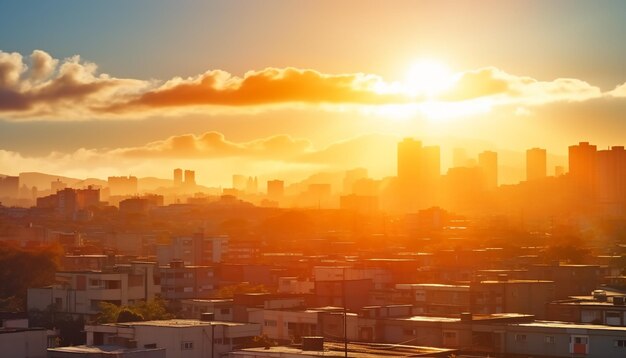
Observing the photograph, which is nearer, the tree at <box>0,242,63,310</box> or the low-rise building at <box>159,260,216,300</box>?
the low-rise building at <box>159,260,216,300</box>

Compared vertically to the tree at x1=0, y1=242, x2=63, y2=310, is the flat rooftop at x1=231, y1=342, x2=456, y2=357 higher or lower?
lower

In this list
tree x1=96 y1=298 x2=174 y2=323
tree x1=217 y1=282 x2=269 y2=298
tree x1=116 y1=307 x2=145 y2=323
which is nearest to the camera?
tree x1=116 y1=307 x2=145 y2=323

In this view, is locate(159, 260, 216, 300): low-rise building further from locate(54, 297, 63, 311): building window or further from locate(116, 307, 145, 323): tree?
locate(116, 307, 145, 323): tree

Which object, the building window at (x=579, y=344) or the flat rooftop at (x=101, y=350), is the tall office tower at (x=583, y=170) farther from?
the flat rooftop at (x=101, y=350)

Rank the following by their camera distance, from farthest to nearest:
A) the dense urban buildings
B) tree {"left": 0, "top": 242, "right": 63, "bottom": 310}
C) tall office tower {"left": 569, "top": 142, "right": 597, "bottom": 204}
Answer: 1. tall office tower {"left": 569, "top": 142, "right": 597, "bottom": 204}
2. tree {"left": 0, "top": 242, "right": 63, "bottom": 310}
3. the dense urban buildings

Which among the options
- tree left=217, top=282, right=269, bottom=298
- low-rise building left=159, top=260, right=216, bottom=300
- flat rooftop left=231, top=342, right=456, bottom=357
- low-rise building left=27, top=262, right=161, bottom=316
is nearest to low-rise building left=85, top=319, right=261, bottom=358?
flat rooftop left=231, top=342, right=456, bottom=357

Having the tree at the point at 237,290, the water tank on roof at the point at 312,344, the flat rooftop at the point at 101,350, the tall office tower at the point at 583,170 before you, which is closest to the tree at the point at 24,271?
the tree at the point at 237,290

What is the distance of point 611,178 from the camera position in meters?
158

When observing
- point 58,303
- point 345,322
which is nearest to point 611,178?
point 58,303

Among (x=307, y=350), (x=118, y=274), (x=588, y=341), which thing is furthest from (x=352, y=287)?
(x=307, y=350)

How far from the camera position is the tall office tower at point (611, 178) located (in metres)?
157

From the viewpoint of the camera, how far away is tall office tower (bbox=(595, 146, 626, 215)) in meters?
157

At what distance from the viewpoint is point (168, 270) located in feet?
159

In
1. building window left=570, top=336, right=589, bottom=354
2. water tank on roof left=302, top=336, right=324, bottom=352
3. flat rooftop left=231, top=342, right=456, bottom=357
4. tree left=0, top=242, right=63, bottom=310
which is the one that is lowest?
building window left=570, top=336, right=589, bottom=354
